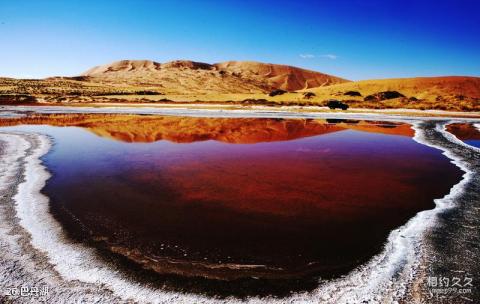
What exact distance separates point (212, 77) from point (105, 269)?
119283 millimetres

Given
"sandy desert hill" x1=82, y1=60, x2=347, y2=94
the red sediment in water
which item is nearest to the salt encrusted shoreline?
the red sediment in water

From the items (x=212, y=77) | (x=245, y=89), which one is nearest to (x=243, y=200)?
(x=245, y=89)

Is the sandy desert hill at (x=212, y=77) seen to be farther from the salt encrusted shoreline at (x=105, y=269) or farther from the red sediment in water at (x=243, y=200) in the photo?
the salt encrusted shoreline at (x=105, y=269)

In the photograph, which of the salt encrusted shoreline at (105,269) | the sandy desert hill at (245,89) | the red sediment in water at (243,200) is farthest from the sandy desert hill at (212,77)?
the salt encrusted shoreline at (105,269)

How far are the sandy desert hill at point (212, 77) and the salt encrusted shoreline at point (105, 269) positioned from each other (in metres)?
87.4

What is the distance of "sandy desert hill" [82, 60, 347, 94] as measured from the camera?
355ft

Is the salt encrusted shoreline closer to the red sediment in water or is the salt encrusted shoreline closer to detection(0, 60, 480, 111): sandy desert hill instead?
the red sediment in water

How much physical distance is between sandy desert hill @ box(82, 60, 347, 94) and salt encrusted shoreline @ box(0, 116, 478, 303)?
87.4m

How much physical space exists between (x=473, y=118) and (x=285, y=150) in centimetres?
2869

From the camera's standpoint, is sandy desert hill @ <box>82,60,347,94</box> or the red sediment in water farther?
sandy desert hill @ <box>82,60,347,94</box>

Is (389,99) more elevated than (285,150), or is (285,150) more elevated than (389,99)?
(389,99)

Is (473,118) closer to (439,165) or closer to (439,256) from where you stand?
(439,165)

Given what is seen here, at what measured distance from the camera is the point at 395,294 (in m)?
4.55

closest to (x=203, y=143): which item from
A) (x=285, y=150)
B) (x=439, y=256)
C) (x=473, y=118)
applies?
(x=285, y=150)
